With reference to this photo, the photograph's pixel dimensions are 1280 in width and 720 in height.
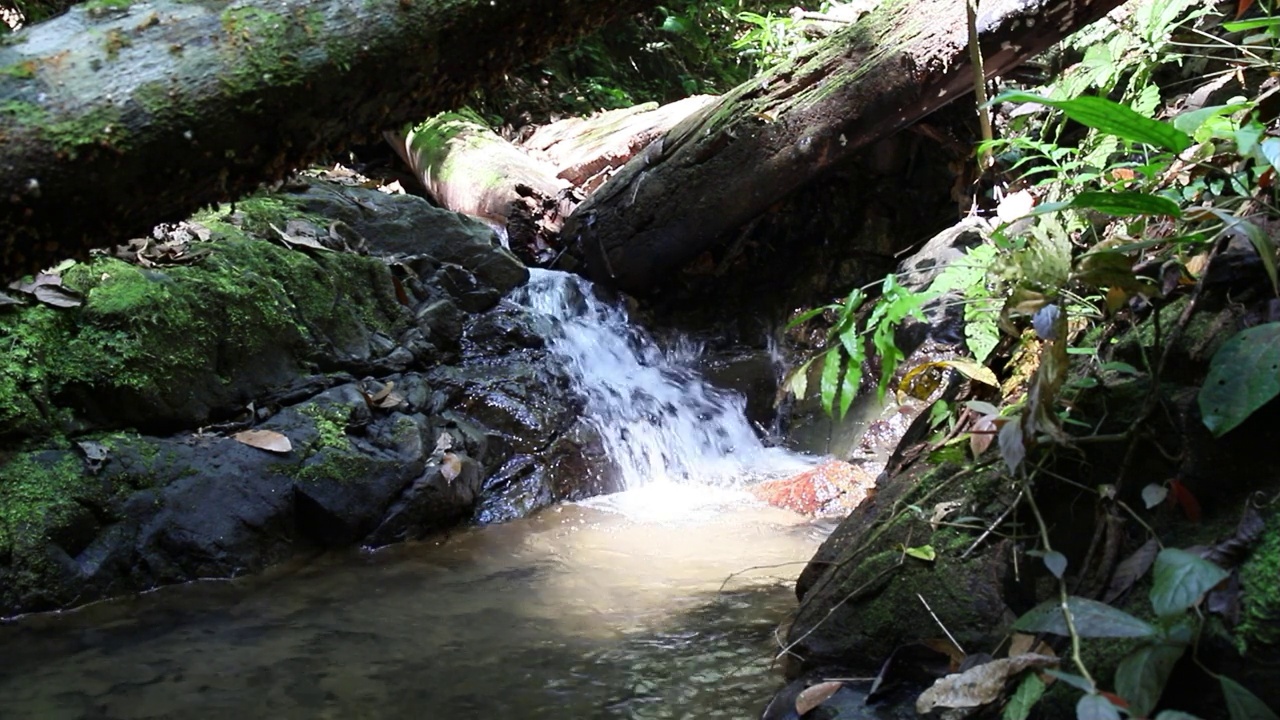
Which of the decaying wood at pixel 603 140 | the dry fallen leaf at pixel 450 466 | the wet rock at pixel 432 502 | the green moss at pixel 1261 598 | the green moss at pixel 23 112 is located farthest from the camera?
the decaying wood at pixel 603 140

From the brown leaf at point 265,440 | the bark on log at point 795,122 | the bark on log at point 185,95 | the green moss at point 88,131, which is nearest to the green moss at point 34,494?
the brown leaf at point 265,440

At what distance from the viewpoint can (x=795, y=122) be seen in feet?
17.5

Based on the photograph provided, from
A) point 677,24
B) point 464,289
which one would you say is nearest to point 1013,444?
point 464,289

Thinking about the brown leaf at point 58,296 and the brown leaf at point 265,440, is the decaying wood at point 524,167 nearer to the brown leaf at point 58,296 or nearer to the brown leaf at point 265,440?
the brown leaf at point 265,440

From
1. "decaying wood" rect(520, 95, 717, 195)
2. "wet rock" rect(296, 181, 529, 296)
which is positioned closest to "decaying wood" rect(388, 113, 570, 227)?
"decaying wood" rect(520, 95, 717, 195)

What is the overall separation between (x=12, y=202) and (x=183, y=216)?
0.32m

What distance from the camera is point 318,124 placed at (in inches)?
62.4

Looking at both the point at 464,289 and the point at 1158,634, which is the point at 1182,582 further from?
the point at 464,289

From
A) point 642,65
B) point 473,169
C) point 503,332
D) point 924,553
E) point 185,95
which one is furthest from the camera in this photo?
point 642,65

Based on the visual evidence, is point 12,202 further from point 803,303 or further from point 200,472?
point 803,303

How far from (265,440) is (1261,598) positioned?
11.5 ft

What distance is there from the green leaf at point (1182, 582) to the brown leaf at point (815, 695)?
816 mm

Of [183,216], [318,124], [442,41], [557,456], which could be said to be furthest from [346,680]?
[557,456]

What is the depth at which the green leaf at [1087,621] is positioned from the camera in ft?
4.75
